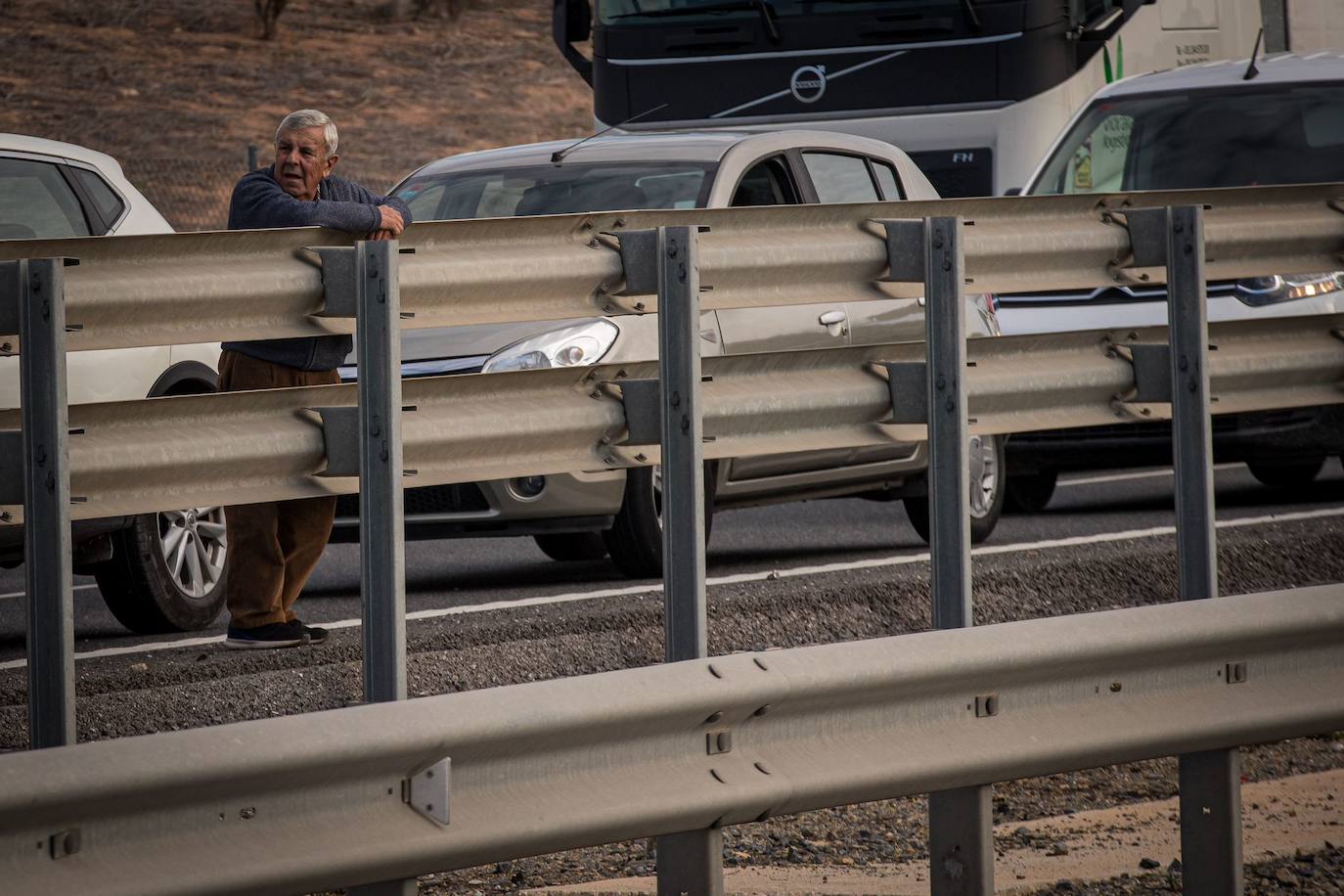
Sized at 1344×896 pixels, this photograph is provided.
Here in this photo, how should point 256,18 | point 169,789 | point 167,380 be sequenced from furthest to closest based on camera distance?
1. point 256,18
2. point 167,380
3. point 169,789

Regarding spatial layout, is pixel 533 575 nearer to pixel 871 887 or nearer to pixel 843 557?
pixel 843 557

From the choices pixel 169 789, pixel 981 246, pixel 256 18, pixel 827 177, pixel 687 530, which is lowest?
pixel 169 789

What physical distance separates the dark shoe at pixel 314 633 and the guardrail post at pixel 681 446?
2.57 metres

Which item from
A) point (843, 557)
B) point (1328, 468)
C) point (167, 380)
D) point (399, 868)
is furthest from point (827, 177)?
point (399, 868)

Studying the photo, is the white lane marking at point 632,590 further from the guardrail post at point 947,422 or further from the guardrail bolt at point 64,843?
the guardrail bolt at point 64,843

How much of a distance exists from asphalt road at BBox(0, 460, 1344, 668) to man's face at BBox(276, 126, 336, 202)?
61.4 inches

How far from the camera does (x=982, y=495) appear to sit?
11070 mm

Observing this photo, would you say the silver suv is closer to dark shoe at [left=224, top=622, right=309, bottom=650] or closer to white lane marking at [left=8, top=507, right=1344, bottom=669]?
white lane marking at [left=8, top=507, right=1344, bottom=669]

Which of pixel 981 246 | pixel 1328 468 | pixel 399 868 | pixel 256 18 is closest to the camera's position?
pixel 399 868

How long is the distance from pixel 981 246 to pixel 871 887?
146cm

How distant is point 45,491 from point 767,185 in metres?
6.58

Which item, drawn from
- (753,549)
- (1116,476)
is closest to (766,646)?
(753,549)

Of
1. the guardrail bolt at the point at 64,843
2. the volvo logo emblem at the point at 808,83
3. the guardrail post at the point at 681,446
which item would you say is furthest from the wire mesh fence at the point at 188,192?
the guardrail bolt at the point at 64,843

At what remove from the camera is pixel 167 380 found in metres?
8.84
